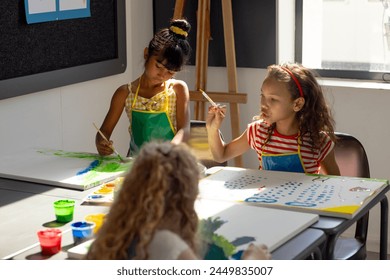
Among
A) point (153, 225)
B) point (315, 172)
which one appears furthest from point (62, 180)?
point (153, 225)

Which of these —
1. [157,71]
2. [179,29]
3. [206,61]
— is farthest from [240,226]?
[206,61]

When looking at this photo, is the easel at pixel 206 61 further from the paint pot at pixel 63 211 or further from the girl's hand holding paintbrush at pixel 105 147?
the paint pot at pixel 63 211

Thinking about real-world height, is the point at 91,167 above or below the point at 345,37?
below

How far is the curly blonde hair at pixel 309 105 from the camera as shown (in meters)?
2.84

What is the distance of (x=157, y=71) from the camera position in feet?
10.2

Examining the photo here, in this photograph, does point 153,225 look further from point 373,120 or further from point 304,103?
point 373,120

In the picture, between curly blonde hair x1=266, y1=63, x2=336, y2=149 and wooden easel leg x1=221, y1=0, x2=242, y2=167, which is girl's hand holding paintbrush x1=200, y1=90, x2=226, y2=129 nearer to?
curly blonde hair x1=266, y1=63, x2=336, y2=149

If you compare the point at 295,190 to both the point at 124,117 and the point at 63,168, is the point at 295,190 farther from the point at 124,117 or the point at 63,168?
the point at 124,117

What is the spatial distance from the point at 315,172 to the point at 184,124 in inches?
24.8

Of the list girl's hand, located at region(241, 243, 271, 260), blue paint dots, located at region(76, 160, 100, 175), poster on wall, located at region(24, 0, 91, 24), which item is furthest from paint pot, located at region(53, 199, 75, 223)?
poster on wall, located at region(24, 0, 91, 24)

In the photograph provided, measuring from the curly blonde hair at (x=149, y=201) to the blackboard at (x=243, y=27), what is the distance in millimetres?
2643

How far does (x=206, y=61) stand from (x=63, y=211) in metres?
2.09

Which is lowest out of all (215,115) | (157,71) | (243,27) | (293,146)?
(293,146)

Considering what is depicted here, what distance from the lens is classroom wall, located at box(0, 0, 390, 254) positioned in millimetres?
3520
